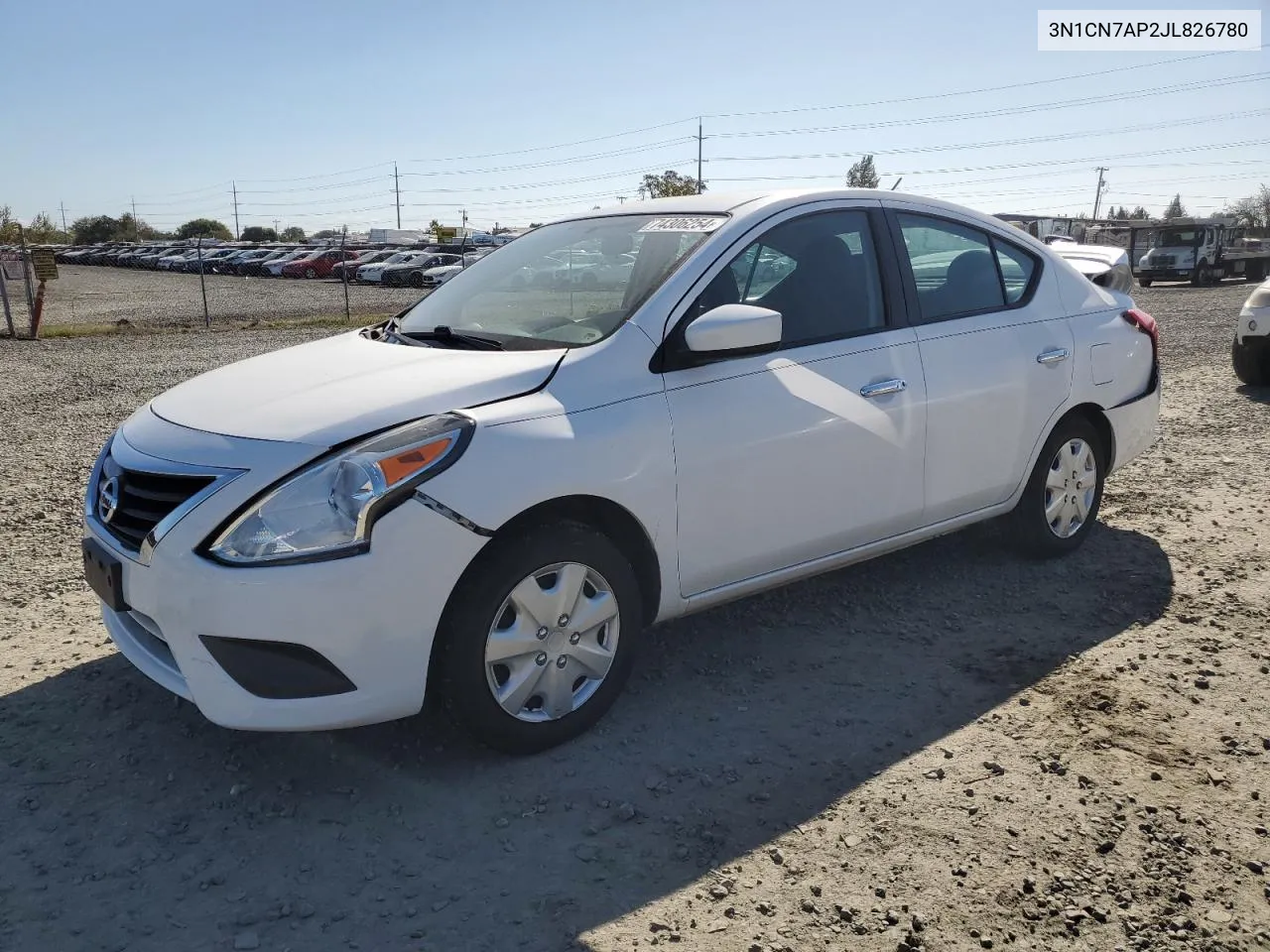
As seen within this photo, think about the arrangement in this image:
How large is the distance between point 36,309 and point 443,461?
1642cm

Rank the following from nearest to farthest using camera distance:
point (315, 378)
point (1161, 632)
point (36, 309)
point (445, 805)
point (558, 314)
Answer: point (445, 805)
point (315, 378)
point (558, 314)
point (1161, 632)
point (36, 309)

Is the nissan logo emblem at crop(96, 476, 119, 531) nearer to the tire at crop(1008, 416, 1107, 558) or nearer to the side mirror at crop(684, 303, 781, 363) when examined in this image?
the side mirror at crop(684, 303, 781, 363)

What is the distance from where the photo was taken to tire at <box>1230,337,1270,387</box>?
9.77 meters

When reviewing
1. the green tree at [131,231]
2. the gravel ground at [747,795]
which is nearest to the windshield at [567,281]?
the gravel ground at [747,795]

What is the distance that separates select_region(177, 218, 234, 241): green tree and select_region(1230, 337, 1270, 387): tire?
102528mm

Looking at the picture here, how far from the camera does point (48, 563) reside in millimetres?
5148

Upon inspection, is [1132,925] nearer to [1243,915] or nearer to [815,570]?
[1243,915]

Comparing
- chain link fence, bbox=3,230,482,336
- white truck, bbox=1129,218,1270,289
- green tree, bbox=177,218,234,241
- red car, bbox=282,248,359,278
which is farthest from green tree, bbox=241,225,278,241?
white truck, bbox=1129,218,1270,289

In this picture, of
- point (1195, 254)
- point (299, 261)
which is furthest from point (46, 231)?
point (1195, 254)

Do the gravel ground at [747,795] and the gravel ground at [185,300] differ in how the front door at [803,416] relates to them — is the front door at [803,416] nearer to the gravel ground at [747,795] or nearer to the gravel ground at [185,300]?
the gravel ground at [747,795]

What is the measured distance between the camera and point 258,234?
102938 millimetres

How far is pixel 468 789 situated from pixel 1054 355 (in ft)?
10.4

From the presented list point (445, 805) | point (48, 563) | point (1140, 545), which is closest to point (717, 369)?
point (445, 805)

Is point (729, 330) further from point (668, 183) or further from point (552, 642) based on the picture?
point (668, 183)
